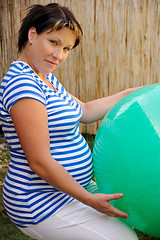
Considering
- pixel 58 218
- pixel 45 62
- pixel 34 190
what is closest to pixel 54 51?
pixel 45 62

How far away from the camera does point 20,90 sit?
5.96ft

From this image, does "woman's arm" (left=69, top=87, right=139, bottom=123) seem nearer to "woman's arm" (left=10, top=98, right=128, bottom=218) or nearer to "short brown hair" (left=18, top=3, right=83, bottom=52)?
"short brown hair" (left=18, top=3, right=83, bottom=52)

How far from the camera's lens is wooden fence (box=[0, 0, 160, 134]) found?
187 inches

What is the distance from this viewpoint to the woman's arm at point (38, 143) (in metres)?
1.77

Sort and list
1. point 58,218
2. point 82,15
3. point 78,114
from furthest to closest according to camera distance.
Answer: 1. point 82,15
2. point 78,114
3. point 58,218

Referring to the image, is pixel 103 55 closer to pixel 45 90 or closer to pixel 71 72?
pixel 71 72

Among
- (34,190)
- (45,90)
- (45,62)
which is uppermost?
(45,62)

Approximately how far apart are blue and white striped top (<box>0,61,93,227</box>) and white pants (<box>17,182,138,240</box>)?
4 centimetres

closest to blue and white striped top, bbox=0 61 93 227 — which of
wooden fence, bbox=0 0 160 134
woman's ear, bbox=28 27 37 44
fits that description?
woman's ear, bbox=28 27 37 44

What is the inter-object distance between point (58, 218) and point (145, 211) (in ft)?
1.59

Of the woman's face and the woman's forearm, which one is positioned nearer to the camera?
the woman's face

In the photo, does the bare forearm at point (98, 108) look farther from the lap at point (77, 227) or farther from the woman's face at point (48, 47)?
the lap at point (77, 227)

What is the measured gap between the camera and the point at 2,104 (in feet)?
6.38

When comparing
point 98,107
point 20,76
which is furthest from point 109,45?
point 20,76
